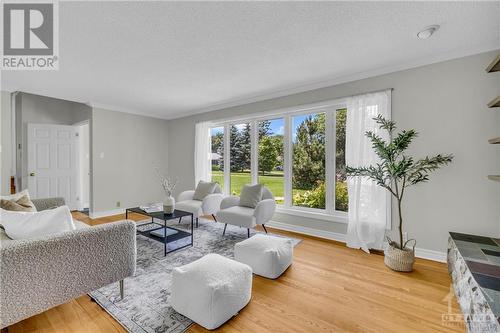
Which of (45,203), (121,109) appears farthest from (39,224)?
(121,109)

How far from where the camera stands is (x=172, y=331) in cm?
160

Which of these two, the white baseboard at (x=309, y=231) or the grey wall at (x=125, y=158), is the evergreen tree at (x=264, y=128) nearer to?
the white baseboard at (x=309, y=231)

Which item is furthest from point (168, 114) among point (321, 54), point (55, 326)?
point (55, 326)

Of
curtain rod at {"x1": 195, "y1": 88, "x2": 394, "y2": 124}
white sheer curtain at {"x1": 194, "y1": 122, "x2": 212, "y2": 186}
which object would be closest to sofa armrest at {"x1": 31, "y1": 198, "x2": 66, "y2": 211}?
white sheer curtain at {"x1": 194, "y1": 122, "x2": 212, "y2": 186}

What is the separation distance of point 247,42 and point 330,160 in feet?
7.20

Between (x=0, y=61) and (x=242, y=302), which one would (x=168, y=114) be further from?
(x=242, y=302)

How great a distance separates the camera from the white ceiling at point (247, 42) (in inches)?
72.6

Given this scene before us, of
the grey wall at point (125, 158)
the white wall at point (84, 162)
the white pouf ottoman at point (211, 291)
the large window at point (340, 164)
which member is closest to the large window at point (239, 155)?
the large window at point (340, 164)

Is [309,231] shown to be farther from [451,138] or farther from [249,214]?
[451,138]

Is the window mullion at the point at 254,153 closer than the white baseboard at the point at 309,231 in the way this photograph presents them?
No

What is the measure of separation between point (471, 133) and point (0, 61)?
5.69 m

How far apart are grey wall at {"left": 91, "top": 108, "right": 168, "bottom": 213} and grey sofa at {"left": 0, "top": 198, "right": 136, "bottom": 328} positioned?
3032mm

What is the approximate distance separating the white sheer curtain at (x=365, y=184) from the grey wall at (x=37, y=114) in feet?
17.1

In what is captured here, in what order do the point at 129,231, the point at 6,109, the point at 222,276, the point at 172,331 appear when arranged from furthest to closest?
1. the point at 6,109
2. the point at 129,231
3. the point at 222,276
4. the point at 172,331
